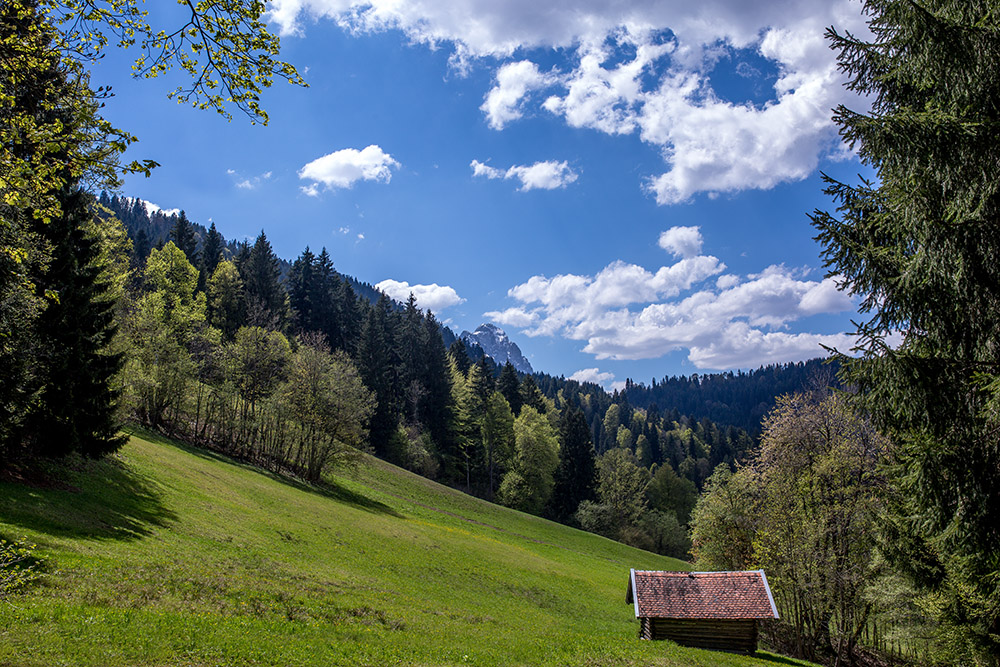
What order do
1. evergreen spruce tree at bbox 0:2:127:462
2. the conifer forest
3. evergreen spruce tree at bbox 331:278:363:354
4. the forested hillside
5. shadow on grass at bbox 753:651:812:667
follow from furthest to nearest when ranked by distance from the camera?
1. evergreen spruce tree at bbox 331:278:363:354
2. the forested hillside
3. shadow on grass at bbox 753:651:812:667
4. evergreen spruce tree at bbox 0:2:127:462
5. the conifer forest

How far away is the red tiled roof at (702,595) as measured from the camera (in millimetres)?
23125

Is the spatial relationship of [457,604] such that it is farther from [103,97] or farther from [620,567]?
[620,567]

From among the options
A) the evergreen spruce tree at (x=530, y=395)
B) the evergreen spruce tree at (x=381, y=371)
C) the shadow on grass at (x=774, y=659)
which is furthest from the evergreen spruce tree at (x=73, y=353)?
the evergreen spruce tree at (x=530, y=395)

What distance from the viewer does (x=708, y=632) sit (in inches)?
926

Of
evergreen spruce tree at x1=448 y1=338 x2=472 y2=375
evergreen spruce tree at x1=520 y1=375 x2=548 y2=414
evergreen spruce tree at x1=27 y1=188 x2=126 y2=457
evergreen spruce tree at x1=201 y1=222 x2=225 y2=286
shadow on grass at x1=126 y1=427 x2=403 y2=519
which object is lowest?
shadow on grass at x1=126 y1=427 x2=403 y2=519

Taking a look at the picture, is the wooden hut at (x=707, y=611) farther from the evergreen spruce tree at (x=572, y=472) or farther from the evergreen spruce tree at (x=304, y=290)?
the evergreen spruce tree at (x=304, y=290)

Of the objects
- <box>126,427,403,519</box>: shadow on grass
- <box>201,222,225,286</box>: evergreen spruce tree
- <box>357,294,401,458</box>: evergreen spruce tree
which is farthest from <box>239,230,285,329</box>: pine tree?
<box>126,427,403,519</box>: shadow on grass

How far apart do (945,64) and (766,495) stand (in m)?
28.7

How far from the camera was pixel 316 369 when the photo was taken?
45.5 m

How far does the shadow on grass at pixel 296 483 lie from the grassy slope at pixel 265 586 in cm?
64

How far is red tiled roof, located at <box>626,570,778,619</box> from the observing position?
910 inches

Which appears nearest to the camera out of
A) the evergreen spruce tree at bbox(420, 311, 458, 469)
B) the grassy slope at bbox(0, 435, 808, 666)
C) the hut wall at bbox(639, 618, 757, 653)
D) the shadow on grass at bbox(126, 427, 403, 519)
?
the grassy slope at bbox(0, 435, 808, 666)

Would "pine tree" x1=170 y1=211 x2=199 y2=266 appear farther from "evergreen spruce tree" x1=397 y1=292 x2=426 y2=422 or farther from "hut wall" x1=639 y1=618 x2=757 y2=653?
"hut wall" x1=639 y1=618 x2=757 y2=653

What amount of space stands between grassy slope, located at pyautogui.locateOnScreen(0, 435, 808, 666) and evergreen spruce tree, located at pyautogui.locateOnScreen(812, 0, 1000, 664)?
12381 mm
